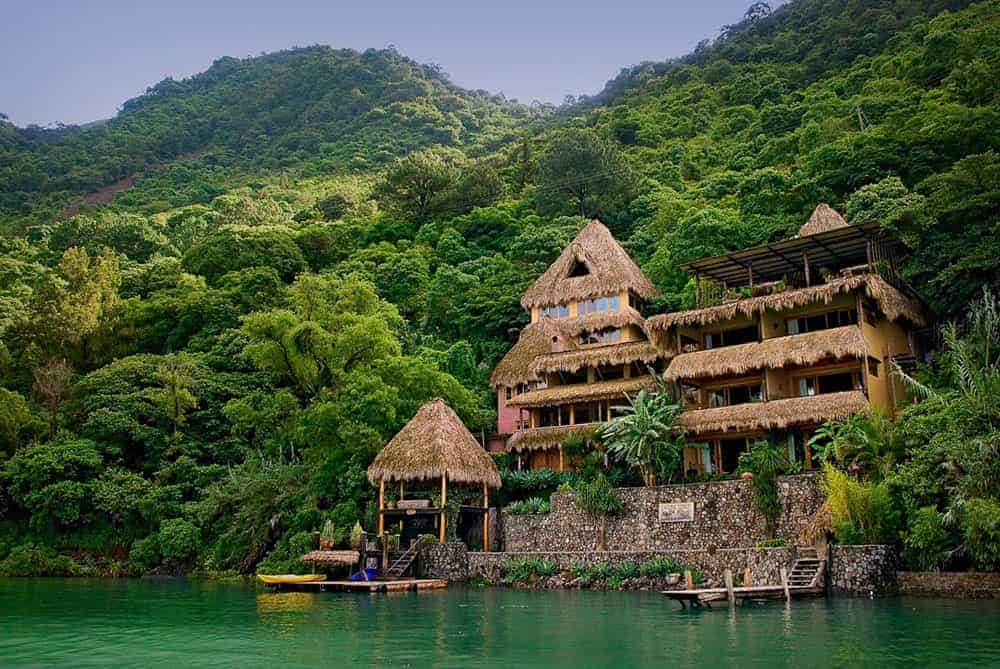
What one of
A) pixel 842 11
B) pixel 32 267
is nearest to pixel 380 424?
pixel 32 267

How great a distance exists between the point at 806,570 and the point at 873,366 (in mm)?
8659

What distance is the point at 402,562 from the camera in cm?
2747

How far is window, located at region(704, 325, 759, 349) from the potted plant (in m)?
14.1

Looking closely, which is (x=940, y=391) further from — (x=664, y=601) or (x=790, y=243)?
(x=664, y=601)

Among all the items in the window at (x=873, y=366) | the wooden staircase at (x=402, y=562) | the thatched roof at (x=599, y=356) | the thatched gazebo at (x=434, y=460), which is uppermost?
the thatched roof at (x=599, y=356)

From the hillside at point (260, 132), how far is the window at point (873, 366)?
219 feet

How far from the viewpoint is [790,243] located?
28266 millimetres

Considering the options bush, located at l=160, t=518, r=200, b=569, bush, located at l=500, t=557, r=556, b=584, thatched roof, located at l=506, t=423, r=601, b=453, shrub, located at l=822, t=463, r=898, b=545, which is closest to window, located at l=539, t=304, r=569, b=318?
thatched roof, located at l=506, t=423, r=601, b=453

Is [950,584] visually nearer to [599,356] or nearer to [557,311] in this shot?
[599,356]

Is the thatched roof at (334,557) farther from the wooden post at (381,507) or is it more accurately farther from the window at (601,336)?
the window at (601,336)

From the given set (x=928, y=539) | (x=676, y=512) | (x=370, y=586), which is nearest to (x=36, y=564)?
(x=370, y=586)

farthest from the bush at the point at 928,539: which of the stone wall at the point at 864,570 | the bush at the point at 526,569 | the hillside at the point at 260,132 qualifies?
the hillside at the point at 260,132

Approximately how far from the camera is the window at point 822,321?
2808 cm

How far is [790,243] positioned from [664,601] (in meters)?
12.8
